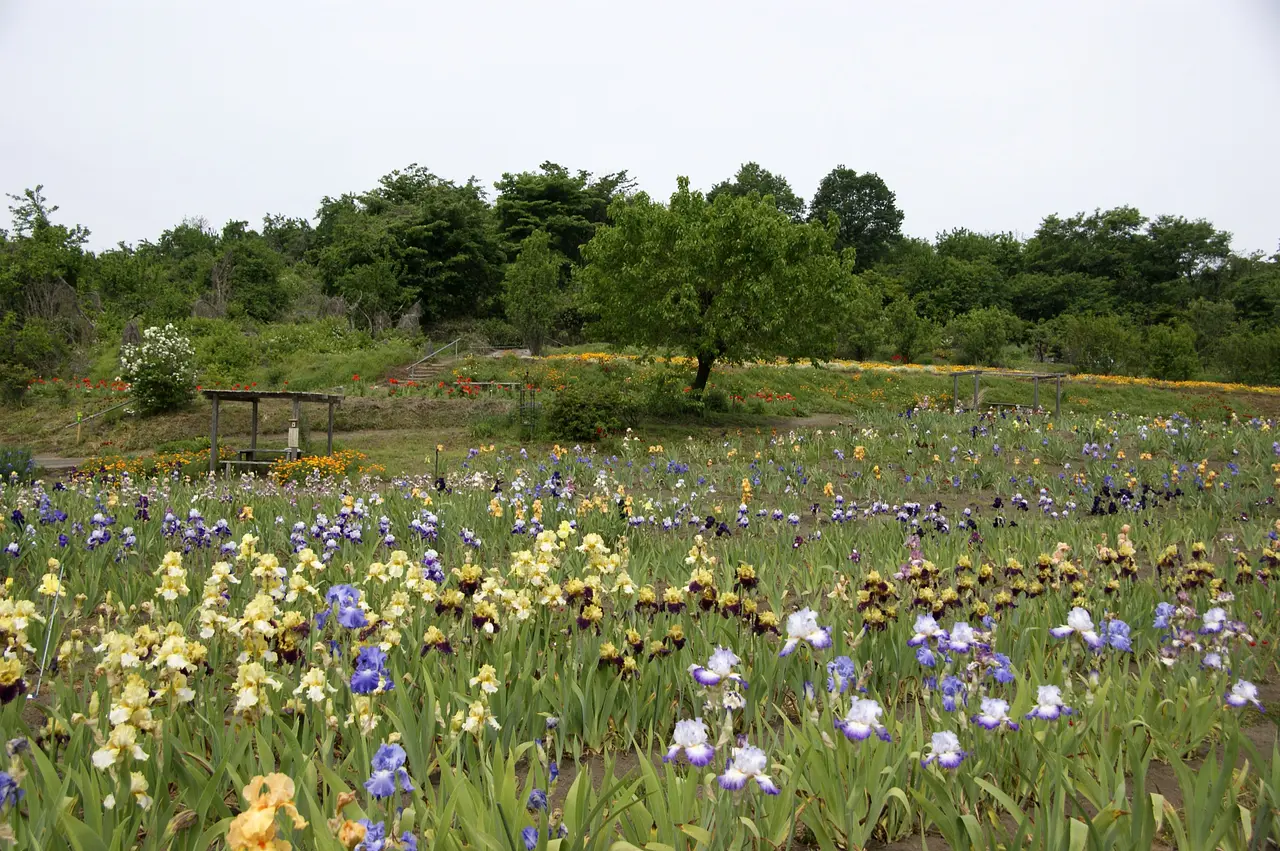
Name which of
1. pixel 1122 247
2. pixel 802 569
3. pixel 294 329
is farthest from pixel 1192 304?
pixel 802 569

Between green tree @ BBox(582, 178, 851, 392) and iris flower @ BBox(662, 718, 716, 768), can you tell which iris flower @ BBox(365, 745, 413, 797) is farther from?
green tree @ BBox(582, 178, 851, 392)

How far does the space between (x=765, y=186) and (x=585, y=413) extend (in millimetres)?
43118

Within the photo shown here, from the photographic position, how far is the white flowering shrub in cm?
1817

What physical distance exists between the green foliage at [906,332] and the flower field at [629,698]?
92.6 ft

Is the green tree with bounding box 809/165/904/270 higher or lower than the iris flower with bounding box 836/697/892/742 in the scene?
higher

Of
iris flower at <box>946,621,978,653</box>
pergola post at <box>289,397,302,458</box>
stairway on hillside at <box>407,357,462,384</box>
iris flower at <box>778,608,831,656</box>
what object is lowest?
pergola post at <box>289,397,302,458</box>

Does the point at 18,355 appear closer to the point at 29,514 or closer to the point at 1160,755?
the point at 29,514

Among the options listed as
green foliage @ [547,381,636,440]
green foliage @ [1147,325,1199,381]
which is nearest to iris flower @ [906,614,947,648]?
green foliage @ [547,381,636,440]

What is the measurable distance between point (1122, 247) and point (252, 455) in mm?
51497

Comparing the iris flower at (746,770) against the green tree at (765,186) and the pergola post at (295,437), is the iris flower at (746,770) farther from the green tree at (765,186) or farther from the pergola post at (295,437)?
the green tree at (765,186)

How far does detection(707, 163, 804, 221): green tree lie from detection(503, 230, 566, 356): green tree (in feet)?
87.9

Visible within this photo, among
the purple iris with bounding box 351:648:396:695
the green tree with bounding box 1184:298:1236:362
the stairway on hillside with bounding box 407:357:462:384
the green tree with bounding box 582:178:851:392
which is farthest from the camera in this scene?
the green tree with bounding box 1184:298:1236:362

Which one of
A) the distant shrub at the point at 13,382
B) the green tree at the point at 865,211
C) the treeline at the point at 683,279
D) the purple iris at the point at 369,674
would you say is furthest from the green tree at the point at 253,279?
the purple iris at the point at 369,674

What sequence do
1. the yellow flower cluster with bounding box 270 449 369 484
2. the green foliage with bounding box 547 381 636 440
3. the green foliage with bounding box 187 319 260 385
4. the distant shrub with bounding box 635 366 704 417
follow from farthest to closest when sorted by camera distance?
the green foliage with bounding box 187 319 260 385 → the distant shrub with bounding box 635 366 704 417 → the green foliage with bounding box 547 381 636 440 → the yellow flower cluster with bounding box 270 449 369 484
